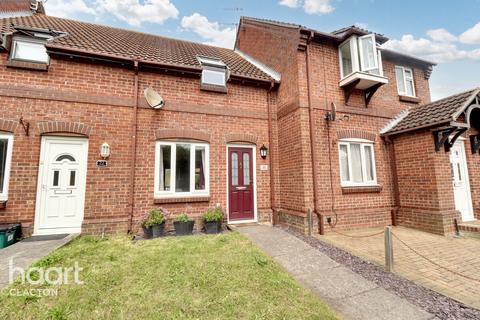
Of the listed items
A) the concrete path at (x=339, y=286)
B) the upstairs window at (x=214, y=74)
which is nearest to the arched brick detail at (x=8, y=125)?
the upstairs window at (x=214, y=74)

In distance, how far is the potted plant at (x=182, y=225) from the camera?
6066 mm

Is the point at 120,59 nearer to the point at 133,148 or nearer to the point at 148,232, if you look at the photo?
the point at 133,148

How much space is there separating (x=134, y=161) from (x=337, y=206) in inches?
246

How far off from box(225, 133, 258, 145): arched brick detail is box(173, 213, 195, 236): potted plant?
2.83m

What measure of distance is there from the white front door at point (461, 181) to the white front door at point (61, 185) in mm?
11550

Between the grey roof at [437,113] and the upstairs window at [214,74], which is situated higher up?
the upstairs window at [214,74]

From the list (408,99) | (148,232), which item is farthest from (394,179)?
(148,232)

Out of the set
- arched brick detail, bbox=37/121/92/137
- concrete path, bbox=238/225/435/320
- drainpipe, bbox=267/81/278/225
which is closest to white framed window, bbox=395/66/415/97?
drainpipe, bbox=267/81/278/225

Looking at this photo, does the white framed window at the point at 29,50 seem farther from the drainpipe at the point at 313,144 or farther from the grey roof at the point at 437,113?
the grey roof at the point at 437,113

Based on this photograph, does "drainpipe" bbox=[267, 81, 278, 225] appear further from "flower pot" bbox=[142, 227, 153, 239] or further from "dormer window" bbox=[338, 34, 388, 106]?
"flower pot" bbox=[142, 227, 153, 239]

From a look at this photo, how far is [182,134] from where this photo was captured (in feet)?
22.1

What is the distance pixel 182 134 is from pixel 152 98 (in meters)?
1.38

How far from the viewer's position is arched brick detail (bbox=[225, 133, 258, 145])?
729cm

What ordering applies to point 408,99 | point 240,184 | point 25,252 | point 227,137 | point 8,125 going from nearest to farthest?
point 25,252, point 8,125, point 227,137, point 240,184, point 408,99
